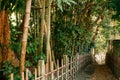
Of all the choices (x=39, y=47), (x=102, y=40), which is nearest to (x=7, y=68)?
(x=39, y=47)

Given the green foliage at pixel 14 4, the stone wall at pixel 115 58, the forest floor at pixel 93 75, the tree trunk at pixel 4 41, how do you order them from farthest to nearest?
the stone wall at pixel 115 58 → the forest floor at pixel 93 75 → the tree trunk at pixel 4 41 → the green foliage at pixel 14 4

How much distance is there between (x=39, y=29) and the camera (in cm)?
665

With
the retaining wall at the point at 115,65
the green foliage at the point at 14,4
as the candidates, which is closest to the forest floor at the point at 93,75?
the retaining wall at the point at 115,65

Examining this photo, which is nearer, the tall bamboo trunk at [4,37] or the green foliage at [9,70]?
the green foliage at [9,70]

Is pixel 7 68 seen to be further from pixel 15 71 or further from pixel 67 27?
pixel 67 27

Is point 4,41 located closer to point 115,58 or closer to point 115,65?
point 115,65

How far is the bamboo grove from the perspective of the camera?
441 cm

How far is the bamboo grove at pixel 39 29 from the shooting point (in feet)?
14.5

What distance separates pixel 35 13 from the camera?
6.88 meters

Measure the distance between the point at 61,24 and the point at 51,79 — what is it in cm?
356

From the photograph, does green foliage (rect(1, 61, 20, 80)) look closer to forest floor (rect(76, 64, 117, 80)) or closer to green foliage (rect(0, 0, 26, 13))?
green foliage (rect(0, 0, 26, 13))

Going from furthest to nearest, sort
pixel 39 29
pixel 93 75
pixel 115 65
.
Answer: pixel 93 75, pixel 115 65, pixel 39 29

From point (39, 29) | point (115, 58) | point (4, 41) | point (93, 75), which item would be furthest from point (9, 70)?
point (115, 58)

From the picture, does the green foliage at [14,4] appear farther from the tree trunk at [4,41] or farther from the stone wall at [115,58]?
the stone wall at [115,58]
